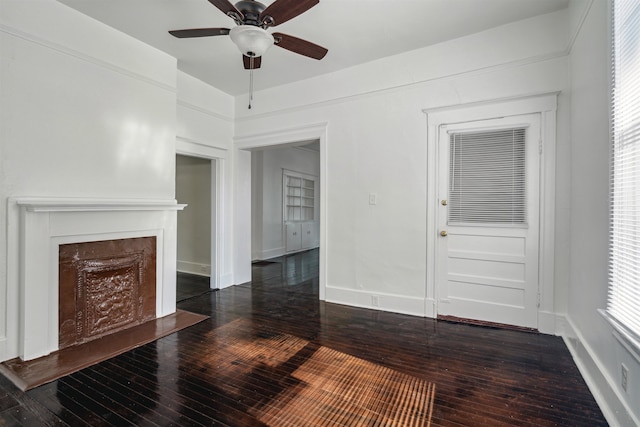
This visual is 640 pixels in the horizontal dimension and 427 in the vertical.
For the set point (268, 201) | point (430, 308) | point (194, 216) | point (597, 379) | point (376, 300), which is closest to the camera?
point (597, 379)

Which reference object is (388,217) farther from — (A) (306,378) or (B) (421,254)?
(A) (306,378)

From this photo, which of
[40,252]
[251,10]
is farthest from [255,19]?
[40,252]

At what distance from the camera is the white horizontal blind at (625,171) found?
4.86 feet

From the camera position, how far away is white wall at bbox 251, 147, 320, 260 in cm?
714

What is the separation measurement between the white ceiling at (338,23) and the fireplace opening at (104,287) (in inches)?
84.5

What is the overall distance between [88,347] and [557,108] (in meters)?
4.81

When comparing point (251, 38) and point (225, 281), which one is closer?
point (251, 38)

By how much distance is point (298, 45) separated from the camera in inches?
96.2

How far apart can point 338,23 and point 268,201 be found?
4.90 m

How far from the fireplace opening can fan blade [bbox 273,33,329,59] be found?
2449mm

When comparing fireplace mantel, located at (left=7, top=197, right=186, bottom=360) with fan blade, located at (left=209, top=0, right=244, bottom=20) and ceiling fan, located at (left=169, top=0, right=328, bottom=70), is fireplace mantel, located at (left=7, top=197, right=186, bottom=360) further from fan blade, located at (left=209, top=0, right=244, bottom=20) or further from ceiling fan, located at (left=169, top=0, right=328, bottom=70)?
fan blade, located at (left=209, top=0, right=244, bottom=20)

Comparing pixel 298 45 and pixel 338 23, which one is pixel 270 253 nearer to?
pixel 338 23

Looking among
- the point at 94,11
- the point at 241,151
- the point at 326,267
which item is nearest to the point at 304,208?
the point at 241,151

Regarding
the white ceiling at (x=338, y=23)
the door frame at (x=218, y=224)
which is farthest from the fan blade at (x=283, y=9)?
the door frame at (x=218, y=224)
